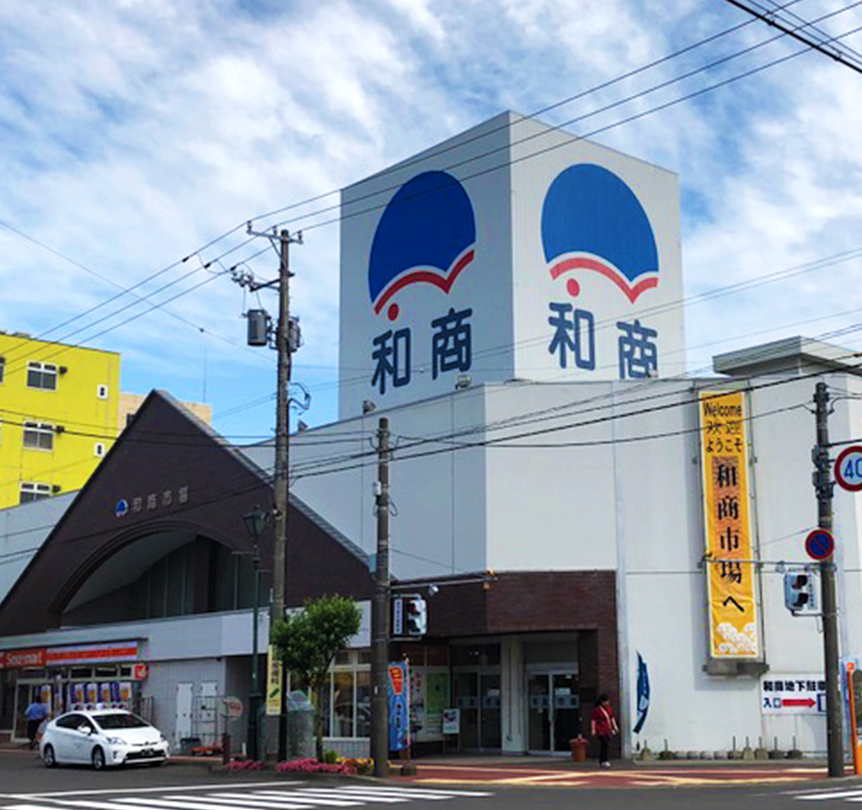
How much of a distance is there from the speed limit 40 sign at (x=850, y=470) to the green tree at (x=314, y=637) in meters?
10.4

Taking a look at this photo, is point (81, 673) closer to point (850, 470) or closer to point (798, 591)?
point (798, 591)

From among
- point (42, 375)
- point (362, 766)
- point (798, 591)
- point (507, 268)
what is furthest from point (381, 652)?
point (42, 375)

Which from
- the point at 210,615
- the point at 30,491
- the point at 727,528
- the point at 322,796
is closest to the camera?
the point at 322,796

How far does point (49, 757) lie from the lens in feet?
104

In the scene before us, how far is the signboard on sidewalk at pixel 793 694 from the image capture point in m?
29.8

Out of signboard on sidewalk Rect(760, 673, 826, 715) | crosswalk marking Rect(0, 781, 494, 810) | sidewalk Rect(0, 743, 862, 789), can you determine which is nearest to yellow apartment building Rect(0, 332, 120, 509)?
sidewalk Rect(0, 743, 862, 789)

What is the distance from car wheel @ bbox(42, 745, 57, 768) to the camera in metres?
31.6

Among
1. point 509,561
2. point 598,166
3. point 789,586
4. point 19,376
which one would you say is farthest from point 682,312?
point 19,376

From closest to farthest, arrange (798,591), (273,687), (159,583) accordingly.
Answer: (798,591) → (273,687) → (159,583)

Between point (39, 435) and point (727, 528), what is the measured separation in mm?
42906

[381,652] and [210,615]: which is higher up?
[210,615]

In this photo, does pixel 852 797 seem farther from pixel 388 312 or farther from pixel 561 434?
pixel 388 312

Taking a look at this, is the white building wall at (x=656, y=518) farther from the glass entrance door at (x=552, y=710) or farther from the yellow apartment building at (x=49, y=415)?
the yellow apartment building at (x=49, y=415)

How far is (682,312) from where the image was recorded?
41.1m
